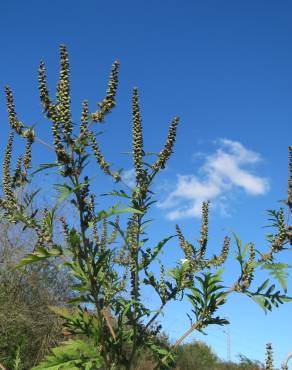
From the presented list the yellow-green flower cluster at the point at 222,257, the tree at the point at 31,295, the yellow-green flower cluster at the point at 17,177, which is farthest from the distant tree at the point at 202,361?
the yellow-green flower cluster at the point at 17,177

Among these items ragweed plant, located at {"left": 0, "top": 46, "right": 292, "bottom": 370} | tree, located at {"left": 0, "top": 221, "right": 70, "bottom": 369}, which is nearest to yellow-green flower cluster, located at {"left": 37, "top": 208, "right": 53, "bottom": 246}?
ragweed plant, located at {"left": 0, "top": 46, "right": 292, "bottom": 370}

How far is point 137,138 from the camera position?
4.88 metres

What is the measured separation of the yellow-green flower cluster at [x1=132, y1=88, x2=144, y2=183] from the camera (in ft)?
15.9

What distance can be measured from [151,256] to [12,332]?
15993mm

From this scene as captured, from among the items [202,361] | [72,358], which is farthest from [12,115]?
[202,361]

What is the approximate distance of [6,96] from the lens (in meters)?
4.75

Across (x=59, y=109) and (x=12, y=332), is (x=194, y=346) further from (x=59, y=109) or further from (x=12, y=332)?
(x=59, y=109)

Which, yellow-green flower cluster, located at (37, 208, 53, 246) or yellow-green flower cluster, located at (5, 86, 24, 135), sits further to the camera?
yellow-green flower cluster, located at (37, 208, 53, 246)

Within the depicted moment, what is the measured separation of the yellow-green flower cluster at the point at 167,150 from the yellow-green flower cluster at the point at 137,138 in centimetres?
17

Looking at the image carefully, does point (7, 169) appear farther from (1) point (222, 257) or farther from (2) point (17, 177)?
(1) point (222, 257)

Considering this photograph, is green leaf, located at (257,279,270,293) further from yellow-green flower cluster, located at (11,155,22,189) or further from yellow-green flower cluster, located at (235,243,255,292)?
yellow-green flower cluster, located at (11,155,22,189)

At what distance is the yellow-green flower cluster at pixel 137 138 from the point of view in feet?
15.9

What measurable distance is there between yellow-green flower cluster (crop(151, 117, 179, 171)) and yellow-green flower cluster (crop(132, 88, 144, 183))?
0.17 m

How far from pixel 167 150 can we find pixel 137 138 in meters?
0.35
